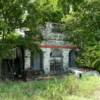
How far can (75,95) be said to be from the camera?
12859 mm

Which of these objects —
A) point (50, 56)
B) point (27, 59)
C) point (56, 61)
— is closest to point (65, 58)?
point (56, 61)

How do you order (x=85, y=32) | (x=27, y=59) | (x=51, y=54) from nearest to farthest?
(x=85, y=32) → (x=27, y=59) → (x=51, y=54)

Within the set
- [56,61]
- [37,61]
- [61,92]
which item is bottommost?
[56,61]

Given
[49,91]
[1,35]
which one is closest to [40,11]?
[1,35]

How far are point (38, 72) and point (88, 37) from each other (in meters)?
4.57

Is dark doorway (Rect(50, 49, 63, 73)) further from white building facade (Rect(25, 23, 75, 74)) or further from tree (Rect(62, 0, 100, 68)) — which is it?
tree (Rect(62, 0, 100, 68))

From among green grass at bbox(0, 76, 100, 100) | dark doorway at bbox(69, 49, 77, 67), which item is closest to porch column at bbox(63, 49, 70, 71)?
dark doorway at bbox(69, 49, 77, 67)

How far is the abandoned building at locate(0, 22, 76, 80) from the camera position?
27.2 m

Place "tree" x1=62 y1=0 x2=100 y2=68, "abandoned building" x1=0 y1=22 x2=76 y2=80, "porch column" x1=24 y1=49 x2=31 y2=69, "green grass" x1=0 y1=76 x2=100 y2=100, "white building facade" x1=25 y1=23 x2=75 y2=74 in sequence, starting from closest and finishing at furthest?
"green grass" x1=0 y1=76 x2=100 y2=100 < "tree" x1=62 y1=0 x2=100 y2=68 < "abandoned building" x1=0 y1=22 x2=76 y2=80 < "porch column" x1=24 y1=49 x2=31 y2=69 < "white building facade" x1=25 y1=23 x2=75 y2=74

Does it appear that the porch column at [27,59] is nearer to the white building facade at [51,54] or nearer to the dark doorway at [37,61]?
the white building facade at [51,54]

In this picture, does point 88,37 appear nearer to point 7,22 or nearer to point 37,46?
point 37,46

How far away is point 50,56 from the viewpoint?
29.0 m

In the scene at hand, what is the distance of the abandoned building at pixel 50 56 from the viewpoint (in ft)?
89.2

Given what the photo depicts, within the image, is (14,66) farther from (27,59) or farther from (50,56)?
(50,56)
